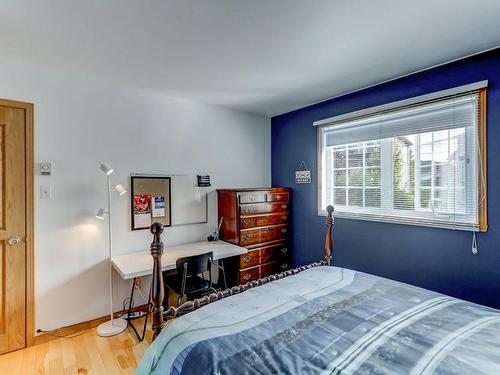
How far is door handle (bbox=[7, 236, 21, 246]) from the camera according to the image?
7.21 ft

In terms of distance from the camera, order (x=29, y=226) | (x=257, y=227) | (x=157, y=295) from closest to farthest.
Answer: (x=157, y=295)
(x=29, y=226)
(x=257, y=227)

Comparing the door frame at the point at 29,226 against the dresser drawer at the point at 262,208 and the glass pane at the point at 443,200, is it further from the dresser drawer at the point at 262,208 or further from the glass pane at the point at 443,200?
the glass pane at the point at 443,200

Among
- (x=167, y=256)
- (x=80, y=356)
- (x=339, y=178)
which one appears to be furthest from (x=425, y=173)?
(x=80, y=356)

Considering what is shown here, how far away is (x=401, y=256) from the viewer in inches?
101

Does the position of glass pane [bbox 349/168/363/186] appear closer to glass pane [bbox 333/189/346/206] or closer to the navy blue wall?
glass pane [bbox 333/189/346/206]

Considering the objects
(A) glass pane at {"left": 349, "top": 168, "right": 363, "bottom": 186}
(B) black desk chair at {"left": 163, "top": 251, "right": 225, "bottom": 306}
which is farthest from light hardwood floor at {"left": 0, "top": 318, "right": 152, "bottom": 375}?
(A) glass pane at {"left": 349, "top": 168, "right": 363, "bottom": 186}

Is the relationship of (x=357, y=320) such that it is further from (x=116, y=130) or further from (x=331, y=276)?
(x=116, y=130)

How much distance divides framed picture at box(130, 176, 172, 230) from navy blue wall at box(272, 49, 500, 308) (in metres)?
1.70

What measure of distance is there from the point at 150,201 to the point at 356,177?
2.33 meters

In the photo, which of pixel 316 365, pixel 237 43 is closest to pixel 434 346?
pixel 316 365

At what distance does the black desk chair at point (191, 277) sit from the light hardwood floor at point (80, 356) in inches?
19.8

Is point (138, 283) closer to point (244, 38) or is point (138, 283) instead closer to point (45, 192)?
point (45, 192)

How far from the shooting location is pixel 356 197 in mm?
3008

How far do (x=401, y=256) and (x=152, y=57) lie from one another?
2885mm
